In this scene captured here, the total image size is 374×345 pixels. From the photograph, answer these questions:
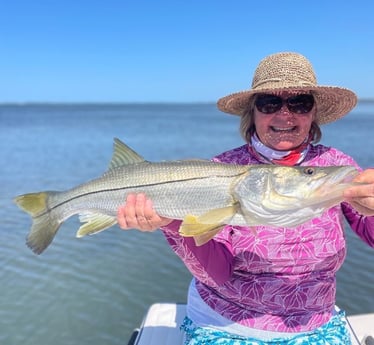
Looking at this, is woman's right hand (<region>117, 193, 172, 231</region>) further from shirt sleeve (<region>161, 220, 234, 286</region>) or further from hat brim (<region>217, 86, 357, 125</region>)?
hat brim (<region>217, 86, 357, 125</region>)

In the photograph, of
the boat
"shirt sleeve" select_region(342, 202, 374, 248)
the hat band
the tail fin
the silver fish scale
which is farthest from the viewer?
the boat

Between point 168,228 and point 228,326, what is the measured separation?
2.64 ft

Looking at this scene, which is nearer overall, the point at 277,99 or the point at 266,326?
the point at 266,326

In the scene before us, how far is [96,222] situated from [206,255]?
0.83 m

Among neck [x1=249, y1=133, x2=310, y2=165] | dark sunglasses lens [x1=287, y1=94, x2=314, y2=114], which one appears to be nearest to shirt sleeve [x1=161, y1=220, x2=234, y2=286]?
neck [x1=249, y1=133, x2=310, y2=165]

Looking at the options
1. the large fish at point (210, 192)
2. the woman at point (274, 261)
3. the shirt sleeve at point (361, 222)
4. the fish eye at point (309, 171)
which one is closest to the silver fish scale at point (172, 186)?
the large fish at point (210, 192)

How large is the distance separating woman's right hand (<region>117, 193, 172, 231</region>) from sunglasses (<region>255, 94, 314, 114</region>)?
1101 millimetres

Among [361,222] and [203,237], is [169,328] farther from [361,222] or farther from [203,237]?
[361,222]

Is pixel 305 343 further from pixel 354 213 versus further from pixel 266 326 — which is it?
pixel 354 213

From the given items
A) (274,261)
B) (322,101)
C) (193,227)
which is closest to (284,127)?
(322,101)

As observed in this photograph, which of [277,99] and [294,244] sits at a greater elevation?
[277,99]

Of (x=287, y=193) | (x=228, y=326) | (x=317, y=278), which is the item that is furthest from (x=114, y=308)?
(x=287, y=193)

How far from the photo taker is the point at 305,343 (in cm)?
289

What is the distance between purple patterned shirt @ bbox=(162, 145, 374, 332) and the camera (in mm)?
2879
